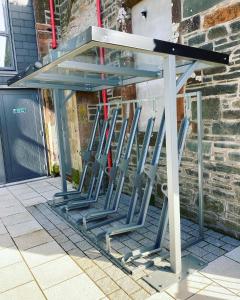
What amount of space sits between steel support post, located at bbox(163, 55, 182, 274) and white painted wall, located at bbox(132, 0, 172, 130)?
1118mm

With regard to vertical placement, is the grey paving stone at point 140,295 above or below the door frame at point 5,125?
below

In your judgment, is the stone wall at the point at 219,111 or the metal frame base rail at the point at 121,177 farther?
the metal frame base rail at the point at 121,177

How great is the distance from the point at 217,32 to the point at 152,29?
3.73 feet

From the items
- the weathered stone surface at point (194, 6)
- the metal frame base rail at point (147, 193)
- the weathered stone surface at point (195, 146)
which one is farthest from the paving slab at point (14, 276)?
the weathered stone surface at point (194, 6)

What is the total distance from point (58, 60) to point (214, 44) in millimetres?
1743

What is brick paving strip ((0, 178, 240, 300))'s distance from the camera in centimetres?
221

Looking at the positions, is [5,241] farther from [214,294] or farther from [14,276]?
[214,294]

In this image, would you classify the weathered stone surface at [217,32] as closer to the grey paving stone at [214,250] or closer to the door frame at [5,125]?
the grey paving stone at [214,250]

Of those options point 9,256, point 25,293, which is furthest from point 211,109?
point 9,256

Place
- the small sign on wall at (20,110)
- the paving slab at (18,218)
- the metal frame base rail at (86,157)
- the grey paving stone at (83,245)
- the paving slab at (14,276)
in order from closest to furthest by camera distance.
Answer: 1. the paving slab at (14,276)
2. the grey paving stone at (83,245)
3. the paving slab at (18,218)
4. the metal frame base rail at (86,157)
5. the small sign on wall at (20,110)

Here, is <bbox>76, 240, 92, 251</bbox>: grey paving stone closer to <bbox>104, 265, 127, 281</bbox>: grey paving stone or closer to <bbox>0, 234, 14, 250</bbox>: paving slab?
<bbox>104, 265, 127, 281</bbox>: grey paving stone

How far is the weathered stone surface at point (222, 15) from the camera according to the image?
2.63m

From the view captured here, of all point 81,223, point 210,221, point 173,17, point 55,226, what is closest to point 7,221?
point 55,226

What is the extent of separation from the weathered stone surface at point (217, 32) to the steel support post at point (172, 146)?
107 centimetres
